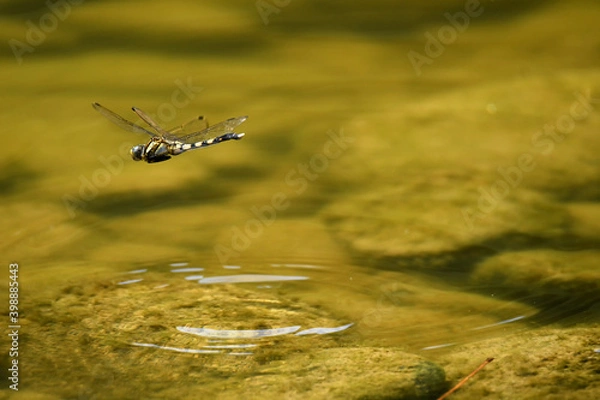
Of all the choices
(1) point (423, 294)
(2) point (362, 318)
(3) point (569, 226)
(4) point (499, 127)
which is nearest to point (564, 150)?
(4) point (499, 127)

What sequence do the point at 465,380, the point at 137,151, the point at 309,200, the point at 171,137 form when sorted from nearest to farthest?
the point at 465,380 → the point at 137,151 → the point at 171,137 → the point at 309,200

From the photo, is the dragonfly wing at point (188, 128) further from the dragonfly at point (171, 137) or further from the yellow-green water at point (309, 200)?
the yellow-green water at point (309, 200)

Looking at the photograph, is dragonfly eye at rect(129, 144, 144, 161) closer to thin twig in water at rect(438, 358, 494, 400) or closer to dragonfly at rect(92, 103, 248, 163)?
dragonfly at rect(92, 103, 248, 163)

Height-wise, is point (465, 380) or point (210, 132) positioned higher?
point (210, 132)

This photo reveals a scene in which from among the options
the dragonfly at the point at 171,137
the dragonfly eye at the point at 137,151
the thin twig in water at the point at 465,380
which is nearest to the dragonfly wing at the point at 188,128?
the dragonfly at the point at 171,137

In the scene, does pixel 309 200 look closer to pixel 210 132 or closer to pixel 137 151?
pixel 210 132

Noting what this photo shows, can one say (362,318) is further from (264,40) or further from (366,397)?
(264,40)

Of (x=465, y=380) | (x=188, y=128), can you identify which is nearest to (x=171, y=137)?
(x=188, y=128)

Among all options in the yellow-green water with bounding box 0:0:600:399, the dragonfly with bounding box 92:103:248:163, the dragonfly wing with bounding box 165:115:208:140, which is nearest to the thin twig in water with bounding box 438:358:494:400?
the yellow-green water with bounding box 0:0:600:399
